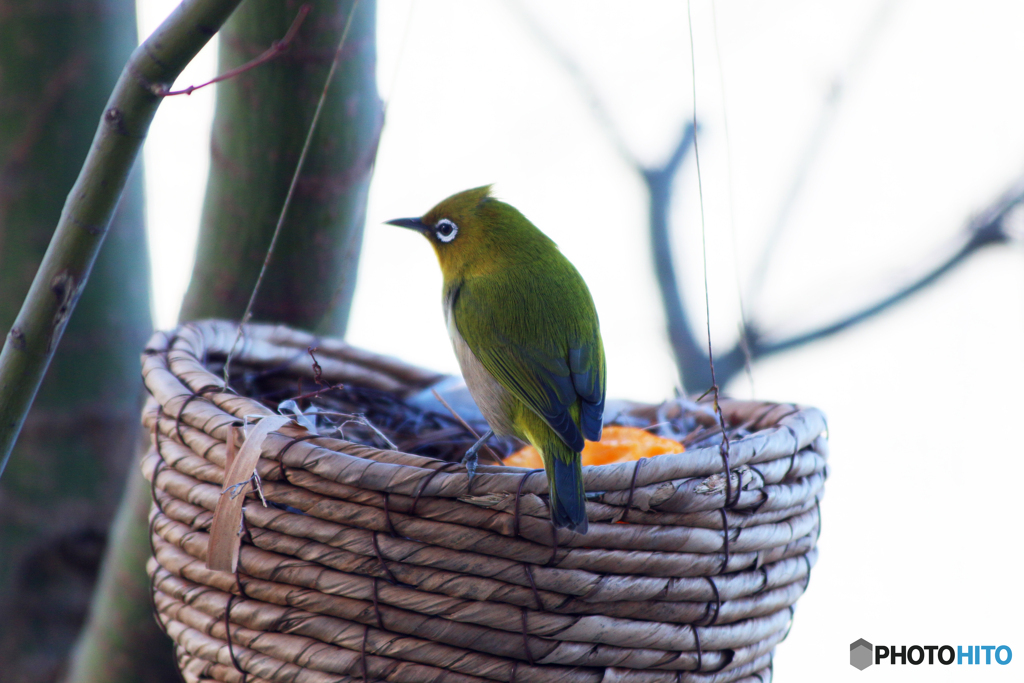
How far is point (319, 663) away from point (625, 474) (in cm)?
42

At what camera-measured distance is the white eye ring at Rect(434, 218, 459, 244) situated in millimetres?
1491

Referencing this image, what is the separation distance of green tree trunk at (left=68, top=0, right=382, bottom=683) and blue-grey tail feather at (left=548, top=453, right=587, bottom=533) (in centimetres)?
89

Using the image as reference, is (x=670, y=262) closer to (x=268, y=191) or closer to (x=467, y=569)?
(x=268, y=191)

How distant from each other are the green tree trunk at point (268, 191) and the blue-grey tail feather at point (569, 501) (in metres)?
0.89

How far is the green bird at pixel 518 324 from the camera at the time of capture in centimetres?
122

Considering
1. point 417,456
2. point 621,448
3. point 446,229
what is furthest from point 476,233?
point 417,456

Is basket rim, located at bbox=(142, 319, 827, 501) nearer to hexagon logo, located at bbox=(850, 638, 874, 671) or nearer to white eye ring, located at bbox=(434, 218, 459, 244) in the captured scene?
white eye ring, located at bbox=(434, 218, 459, 244)

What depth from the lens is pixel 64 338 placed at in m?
1.90

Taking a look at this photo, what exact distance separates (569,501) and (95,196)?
0.62 meters

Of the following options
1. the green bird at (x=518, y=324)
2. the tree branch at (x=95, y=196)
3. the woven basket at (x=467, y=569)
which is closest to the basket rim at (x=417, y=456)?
the woven basket at (x=467, y=569)

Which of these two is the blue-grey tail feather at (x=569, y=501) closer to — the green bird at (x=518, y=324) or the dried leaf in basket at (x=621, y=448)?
the green bird at (x=518, y=324)

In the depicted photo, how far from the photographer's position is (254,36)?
5.48 feet

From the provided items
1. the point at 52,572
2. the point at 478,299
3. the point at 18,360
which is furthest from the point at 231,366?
the point at 52,572

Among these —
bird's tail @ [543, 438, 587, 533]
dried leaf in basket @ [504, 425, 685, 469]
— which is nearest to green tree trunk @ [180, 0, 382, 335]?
dried leaf in basket @ [504, 425, 685, 469]
